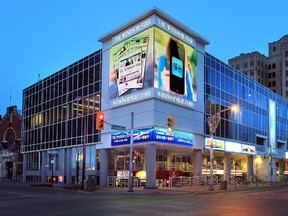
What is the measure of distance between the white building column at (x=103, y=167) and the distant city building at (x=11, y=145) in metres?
37.3

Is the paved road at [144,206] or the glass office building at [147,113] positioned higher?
the glass office building at [147,113]

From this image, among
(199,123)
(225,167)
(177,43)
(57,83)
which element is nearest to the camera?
(177,43)

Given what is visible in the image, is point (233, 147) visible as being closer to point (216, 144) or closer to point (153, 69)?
point (216, 144)

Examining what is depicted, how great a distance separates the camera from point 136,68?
44750 millimetres

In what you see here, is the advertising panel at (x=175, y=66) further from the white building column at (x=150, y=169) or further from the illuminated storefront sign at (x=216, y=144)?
the white building column at (x=150, y=169)

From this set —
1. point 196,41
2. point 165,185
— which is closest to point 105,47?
point 196,41

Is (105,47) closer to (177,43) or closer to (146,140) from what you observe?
(177,43)

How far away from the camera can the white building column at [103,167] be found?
49438mm

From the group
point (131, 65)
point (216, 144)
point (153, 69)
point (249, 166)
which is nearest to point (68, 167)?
point (131, 65)

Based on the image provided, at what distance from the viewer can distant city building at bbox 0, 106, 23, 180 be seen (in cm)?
8306

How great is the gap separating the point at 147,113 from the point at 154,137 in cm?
281

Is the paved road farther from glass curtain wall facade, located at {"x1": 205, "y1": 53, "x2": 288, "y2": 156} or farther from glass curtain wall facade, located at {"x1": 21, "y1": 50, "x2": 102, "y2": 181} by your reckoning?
glass curtain wall facade, located at {"x1": 205, "y1": 53, "x2": 288, "y2": 156}

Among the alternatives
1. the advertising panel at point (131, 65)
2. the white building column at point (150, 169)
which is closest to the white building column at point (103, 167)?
the advertising panel at point (131, 65)

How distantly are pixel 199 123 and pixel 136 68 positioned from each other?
37.4ft
